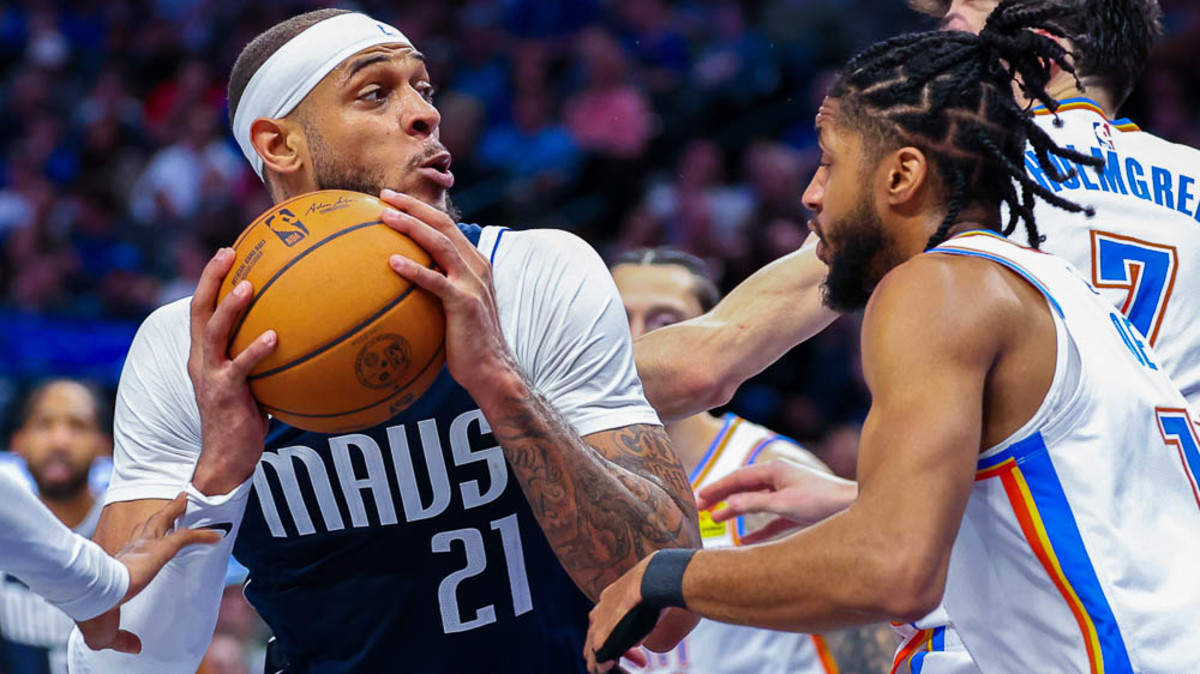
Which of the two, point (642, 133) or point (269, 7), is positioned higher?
point (269, 7)

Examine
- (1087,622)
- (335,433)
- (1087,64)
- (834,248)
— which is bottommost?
(1087,622)

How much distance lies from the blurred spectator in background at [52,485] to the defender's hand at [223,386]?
143 inches

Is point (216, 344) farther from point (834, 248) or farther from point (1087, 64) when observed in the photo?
point (1087, 64)

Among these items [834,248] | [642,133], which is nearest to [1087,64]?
[834,248]

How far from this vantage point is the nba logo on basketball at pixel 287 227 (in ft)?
8.92

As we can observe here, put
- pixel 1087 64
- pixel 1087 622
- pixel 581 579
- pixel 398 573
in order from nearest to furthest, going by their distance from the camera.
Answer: pixel 1087 622 → pixel 581 579 → pixel 398 573 → pixel 1087 64

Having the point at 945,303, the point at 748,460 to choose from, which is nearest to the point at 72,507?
the point at 748,460

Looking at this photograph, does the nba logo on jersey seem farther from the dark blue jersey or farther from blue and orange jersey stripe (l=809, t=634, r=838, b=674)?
blue and orange jersey stripe (l=809, t=634, r=838, b=674)

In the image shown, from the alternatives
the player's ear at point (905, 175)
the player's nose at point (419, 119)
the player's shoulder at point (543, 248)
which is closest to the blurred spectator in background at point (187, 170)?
the player's nose at point (419, 119)

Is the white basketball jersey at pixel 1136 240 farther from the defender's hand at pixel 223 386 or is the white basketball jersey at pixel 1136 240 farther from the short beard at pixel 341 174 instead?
the defender's hand at pixel 223 386

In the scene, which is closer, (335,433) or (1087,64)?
(335,433)

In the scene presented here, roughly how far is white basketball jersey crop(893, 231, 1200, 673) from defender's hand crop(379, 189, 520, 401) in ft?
2.83

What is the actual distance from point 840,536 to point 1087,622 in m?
0.50

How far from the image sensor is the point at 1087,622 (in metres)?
2.43
